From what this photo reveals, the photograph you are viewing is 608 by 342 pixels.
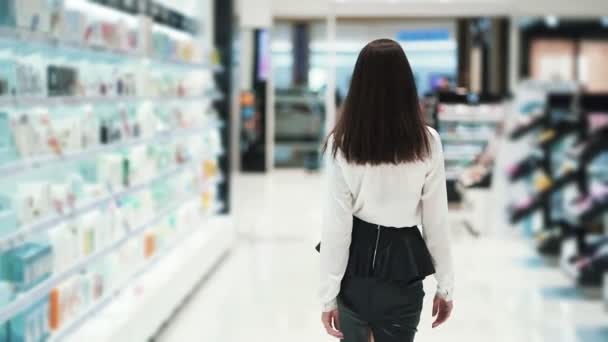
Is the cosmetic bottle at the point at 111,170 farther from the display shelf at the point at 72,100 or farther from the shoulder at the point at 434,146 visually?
the shoulder at the point at 434,146

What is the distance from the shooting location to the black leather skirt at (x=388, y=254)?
2.11 metres

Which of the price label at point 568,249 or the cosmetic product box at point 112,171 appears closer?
the cosmetic product box at point 112,171

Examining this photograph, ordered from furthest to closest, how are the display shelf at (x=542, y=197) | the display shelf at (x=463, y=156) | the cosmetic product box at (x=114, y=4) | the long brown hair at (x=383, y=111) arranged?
the display shelf at (x=542, y=197)
the display shelf at (x=463, y=156)
the cosmetic product box at (x=114, y=4)
the long brown hair at (x=383, y=111)

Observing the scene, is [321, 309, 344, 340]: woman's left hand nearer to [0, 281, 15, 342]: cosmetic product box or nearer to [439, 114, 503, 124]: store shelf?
[0, 281, 15, 342]: cosmetic product box

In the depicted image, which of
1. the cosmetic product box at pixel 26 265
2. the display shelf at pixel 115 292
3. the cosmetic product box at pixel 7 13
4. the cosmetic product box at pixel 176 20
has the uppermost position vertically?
the cosmetic product box at pixel 176 20

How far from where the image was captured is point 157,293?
4457 millimetres

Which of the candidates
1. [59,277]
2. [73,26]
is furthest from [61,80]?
[59,277]

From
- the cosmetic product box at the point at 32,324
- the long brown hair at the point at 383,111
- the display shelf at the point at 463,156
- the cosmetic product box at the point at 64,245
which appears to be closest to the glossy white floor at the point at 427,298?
the long brown hair at the point at 383,111

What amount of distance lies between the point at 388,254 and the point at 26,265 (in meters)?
1.65

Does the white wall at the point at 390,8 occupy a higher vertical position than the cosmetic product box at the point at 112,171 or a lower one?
higher

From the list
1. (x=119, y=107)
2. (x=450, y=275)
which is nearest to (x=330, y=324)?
(x=450, y=275)

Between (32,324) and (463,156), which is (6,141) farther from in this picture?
(463,156)

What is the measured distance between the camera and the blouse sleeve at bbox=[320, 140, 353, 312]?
2.12m

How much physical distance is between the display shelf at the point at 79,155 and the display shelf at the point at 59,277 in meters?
0.50
